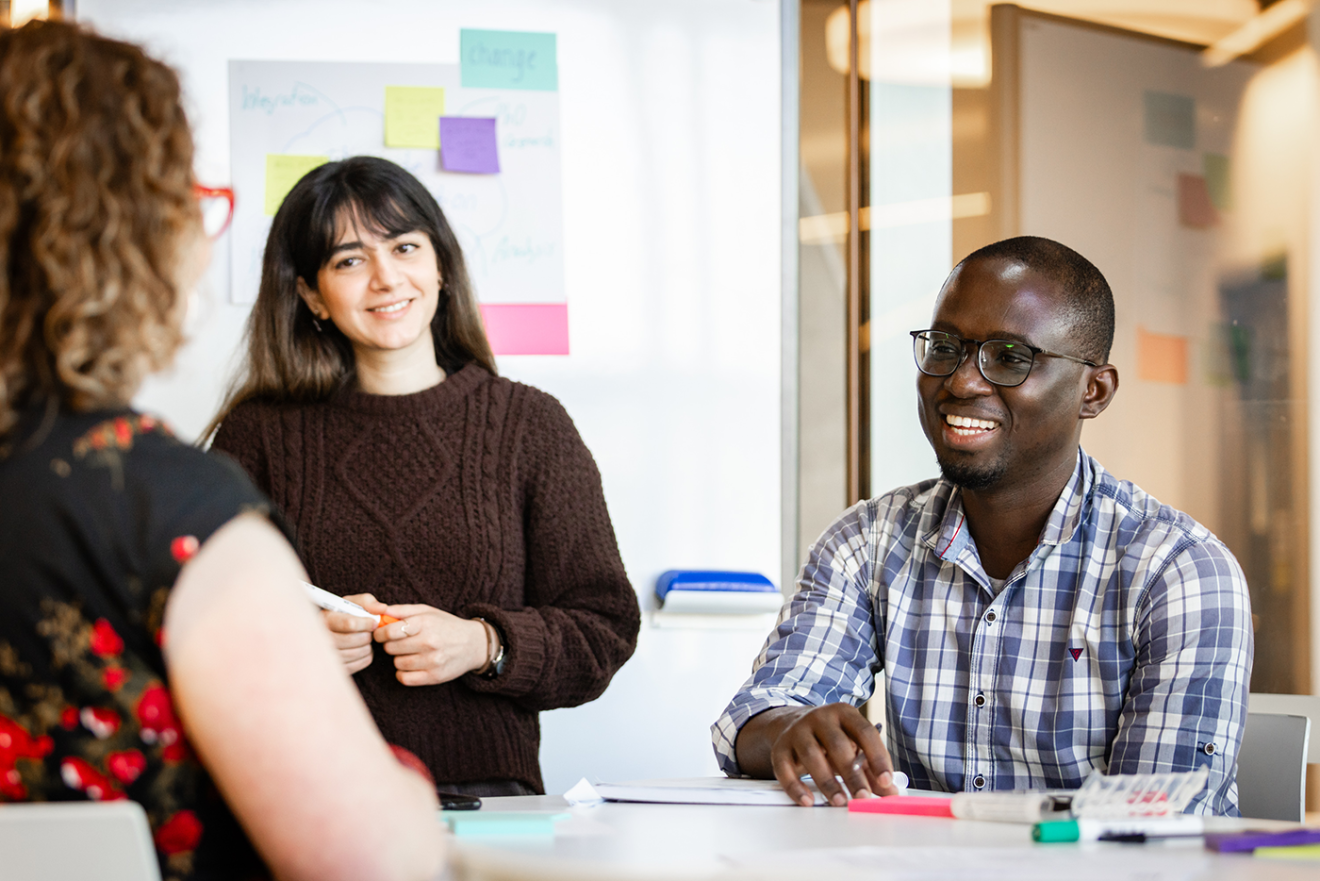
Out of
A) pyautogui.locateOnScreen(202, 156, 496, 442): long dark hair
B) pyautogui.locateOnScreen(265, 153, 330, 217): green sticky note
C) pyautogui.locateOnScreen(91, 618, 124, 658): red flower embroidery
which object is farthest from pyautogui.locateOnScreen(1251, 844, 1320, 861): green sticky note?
pyautogui.locateOnScreen(265, 153, 330, 217): green sticky note

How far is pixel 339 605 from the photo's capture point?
4.92 feet

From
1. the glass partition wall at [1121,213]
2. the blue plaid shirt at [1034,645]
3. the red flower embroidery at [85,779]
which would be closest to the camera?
the red flower embroidery at [85,779]

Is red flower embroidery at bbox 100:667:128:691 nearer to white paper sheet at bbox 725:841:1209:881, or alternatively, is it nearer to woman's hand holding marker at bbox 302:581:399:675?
white paper sheet at bbox 725:841:1209:881

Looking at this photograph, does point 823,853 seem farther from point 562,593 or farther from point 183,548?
point 562,593

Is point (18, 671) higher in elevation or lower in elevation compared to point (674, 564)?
higher

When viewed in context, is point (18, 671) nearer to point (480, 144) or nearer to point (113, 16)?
point (480, 144)

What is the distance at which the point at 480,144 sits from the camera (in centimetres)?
258

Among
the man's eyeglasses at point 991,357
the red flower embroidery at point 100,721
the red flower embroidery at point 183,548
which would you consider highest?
the man's eyeglasses at point 991,357

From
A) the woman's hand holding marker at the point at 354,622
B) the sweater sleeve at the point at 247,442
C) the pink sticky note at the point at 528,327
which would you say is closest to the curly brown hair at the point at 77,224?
the woman's hand holding marker at the point at 354,622

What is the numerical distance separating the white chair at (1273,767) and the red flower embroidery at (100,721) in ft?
4.37

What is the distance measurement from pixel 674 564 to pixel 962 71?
1.35 m

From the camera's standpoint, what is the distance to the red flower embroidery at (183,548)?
75cm

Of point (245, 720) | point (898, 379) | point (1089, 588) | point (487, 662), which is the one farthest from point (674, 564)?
point (245, 720)

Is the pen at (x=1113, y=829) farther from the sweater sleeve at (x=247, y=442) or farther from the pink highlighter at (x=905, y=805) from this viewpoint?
the sweater sleeve at (x=247, y=442)
